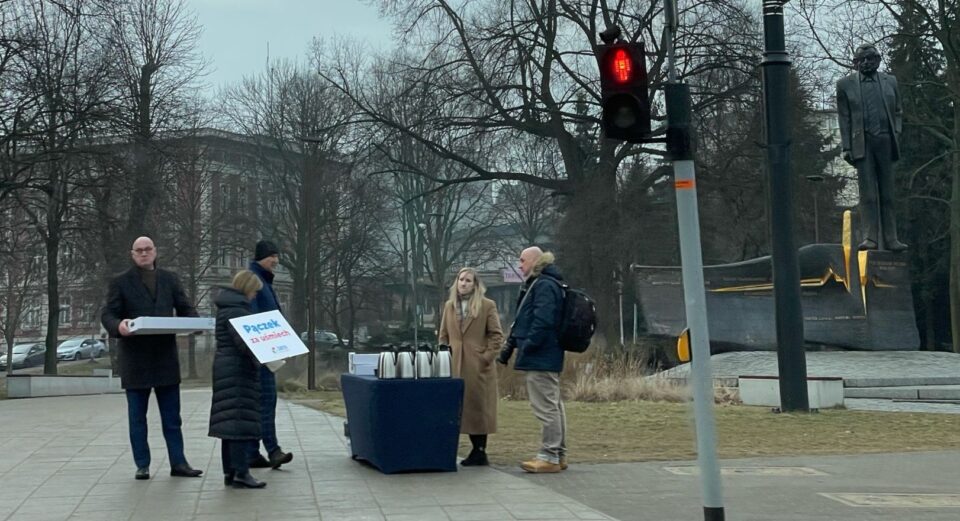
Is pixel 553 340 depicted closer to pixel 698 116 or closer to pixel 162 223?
pixel 698 116

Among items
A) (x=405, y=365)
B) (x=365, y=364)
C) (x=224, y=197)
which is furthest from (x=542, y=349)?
(x=224, y=197)

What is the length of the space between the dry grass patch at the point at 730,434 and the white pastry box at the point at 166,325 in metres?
3.09

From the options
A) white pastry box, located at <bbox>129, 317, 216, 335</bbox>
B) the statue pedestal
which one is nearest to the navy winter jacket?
white pastry box, located at <bbox>129, 317, 216, 335</bbox>

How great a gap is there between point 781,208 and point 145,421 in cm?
932

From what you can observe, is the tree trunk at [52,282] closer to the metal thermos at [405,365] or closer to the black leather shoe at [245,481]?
the metal thermos at [405,365]

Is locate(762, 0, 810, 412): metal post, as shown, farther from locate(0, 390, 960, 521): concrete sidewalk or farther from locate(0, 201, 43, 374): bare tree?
locate(0, 201, 43, 374): bare tree

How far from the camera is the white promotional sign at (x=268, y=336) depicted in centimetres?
879

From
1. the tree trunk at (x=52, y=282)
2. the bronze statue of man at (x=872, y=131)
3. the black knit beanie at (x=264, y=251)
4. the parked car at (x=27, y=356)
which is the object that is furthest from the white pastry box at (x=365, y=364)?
the parked car at (x=27, y=356)

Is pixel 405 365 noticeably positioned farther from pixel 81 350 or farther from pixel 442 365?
pixel 81 350

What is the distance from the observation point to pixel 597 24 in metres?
34.8

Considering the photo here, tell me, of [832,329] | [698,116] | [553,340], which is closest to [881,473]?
[553,340]

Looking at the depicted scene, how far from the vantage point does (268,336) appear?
897 cm

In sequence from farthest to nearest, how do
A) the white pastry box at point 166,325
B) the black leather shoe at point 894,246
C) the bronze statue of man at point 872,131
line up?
the black leather shoe at point 894,246 < the bronze statue of man at point 872,131 < the white pastry box at point 166,325

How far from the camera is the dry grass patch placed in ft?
38.7
